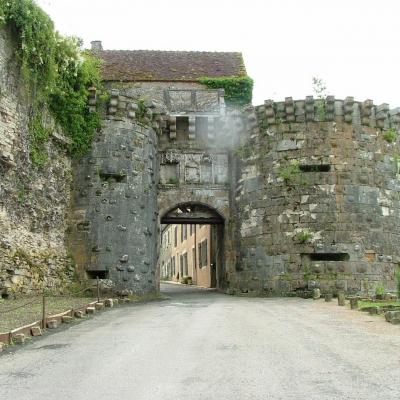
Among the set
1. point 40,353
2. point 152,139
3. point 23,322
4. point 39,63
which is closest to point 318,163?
point 152,139

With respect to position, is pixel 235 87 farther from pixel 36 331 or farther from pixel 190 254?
pixel 190 254

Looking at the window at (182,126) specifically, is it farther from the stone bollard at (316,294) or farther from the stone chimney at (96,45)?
the stone chimney at (96,45)

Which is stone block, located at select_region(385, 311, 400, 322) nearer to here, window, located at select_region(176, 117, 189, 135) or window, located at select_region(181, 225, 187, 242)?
window, located at select_region(176, 117, 189, 135)

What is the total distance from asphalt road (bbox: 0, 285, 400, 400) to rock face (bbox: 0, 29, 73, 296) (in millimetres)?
4117

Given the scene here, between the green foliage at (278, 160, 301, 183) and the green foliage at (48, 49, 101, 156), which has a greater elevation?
the green foliage at (48, 49, 101, 156)

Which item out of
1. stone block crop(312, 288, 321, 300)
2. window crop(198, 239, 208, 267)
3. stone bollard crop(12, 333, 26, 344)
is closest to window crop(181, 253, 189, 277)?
window crop(198, 239, 208, 267)

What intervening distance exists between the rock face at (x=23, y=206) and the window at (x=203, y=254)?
46.4 feet

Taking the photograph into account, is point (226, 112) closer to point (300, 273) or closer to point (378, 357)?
point (300, 273)

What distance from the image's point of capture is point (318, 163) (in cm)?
1695

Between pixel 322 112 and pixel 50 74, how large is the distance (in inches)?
315

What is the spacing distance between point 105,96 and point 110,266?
4920mm

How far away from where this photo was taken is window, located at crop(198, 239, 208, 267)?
2902 centimetres

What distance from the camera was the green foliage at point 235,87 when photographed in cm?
2030

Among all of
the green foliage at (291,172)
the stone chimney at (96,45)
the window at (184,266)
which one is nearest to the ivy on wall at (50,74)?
the green foliage at (291,172)
